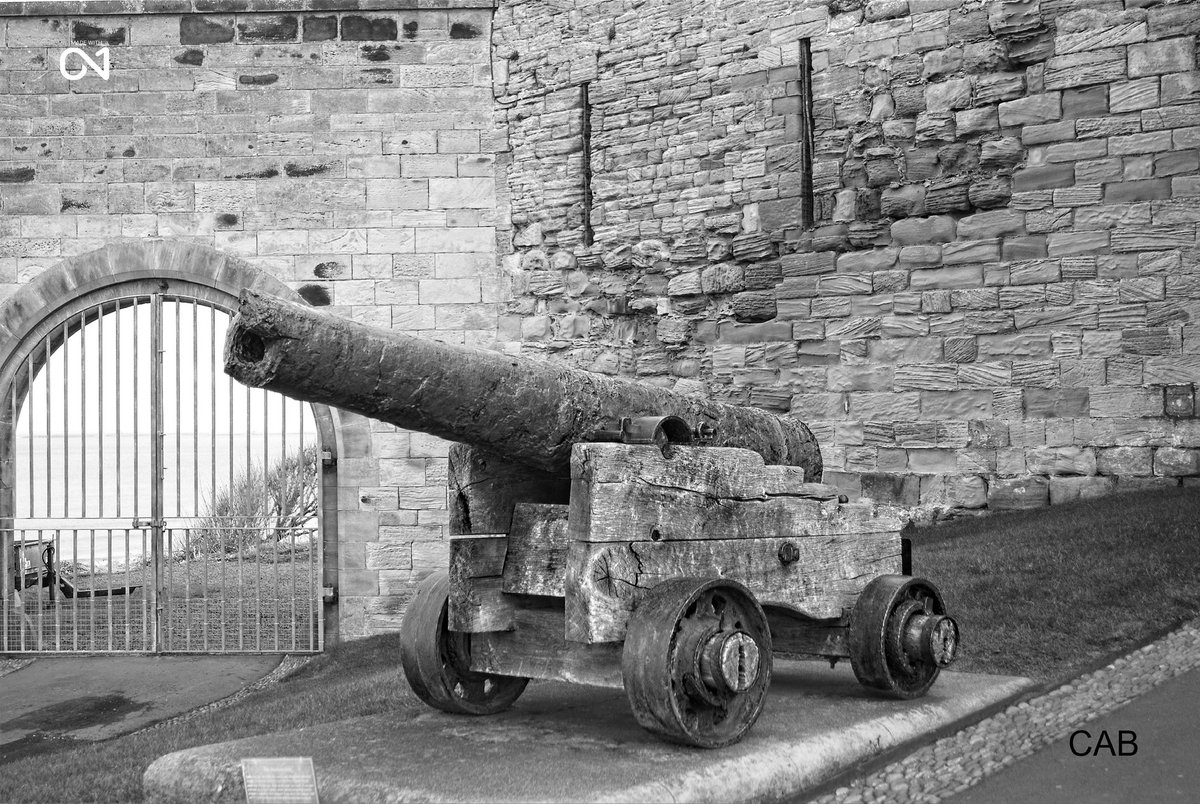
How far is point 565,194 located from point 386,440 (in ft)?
9.01

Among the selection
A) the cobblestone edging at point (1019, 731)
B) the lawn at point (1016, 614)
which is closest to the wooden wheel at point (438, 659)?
the lawn at point (1016, 614)

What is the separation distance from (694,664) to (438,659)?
1.00m

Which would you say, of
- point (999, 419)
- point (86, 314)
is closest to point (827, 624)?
point (999, 419)

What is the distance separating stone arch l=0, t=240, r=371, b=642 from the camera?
33.4ft

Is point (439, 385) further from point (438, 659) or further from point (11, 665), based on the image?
point (11, 665)

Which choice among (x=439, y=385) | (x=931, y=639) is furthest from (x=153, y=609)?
(x=439, y=385)

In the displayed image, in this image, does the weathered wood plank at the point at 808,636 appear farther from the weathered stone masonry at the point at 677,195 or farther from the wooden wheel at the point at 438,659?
the weathered stone masonry at the point at 677,195

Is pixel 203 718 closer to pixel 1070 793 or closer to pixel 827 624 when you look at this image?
pixel 827 624

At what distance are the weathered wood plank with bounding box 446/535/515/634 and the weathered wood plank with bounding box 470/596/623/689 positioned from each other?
0.08 m

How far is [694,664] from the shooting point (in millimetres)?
3580

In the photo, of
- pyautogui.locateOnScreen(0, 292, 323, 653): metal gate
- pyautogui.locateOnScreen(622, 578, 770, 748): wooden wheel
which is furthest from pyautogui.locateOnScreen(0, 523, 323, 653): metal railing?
pyautogui.locateOnScreen(622, 578, 770, 748): wooden wheel

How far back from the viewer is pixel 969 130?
9.12 m

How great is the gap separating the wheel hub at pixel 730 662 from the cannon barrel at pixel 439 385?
0.73 metres

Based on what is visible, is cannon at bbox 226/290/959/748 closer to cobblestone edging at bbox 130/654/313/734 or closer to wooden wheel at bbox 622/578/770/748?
wooden wheel at bbox 622/578/770/748
